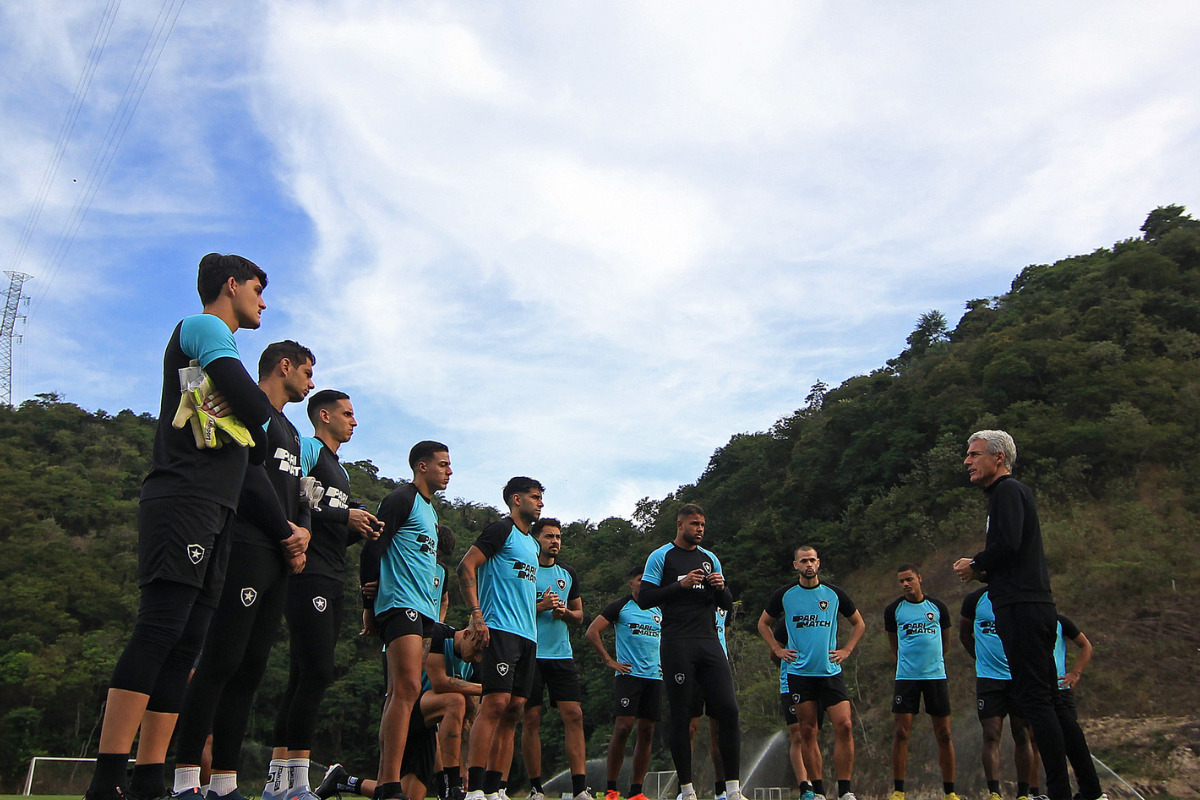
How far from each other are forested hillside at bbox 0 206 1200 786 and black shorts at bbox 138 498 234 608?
95.4ft

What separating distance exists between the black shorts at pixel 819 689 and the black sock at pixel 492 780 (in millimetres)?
3468

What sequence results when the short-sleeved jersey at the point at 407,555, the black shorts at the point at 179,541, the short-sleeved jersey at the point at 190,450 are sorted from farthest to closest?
the short-sleeved jersey at the point at 407,555 → the short-sleeved jersey at the point at 190,450 → the black shorts at the point at 179,541

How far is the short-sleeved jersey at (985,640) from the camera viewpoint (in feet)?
31.6

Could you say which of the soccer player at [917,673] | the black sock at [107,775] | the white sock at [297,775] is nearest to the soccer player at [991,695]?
the soccer player at [917,673]

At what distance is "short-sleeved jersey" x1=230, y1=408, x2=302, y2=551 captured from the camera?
4512mm

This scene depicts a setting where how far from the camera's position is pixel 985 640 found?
32.5 feet

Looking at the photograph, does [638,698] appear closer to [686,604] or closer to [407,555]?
[686,604]

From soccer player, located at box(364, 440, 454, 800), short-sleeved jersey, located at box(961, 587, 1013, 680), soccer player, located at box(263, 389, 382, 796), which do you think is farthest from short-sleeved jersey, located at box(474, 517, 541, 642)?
short-sleeved jersey, located at box(961, 587, 1013, 680)

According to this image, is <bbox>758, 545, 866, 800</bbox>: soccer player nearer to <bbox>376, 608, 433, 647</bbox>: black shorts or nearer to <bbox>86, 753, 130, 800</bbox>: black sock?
<bbox>376, 608, 433, 647</bbox>: black shorts

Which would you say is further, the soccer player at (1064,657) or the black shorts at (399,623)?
the soccer player at (1064,657)

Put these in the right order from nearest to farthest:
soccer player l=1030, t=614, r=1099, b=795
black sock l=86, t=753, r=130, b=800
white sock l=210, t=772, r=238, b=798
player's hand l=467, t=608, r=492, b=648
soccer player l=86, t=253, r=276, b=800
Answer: black sock l=86, t=753, r=130, b=800 → soccer player l=86, t=253, r=276, b=800 → white sock l=210, t=772, r=238, b=798 → player's hand l=467, t=608, r=492, b=648 → soccer player l=1030, t=614, r=1099, b=795

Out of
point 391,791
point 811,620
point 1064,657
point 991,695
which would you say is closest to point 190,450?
point 391,791

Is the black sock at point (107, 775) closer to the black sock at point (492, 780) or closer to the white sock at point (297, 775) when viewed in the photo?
the white sock at point (297, 775)

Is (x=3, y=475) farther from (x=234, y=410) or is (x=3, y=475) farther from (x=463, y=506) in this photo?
(x=234, y=410)
